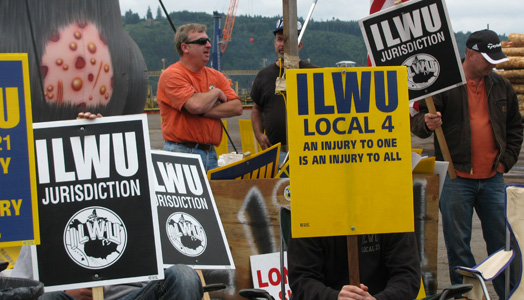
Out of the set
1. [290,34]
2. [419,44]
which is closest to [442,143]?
[419,44]

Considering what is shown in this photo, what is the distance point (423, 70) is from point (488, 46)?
494 millimetres

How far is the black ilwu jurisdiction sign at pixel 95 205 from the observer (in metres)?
2.92

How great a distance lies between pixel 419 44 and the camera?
4.30 m

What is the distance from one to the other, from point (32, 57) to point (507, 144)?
10.5 ft

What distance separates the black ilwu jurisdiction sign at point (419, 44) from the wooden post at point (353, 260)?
69.8 inches

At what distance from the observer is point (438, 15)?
4.22 m

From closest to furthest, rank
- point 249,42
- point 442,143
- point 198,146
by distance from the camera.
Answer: point 442,143 < point 198,146 < point 249,42

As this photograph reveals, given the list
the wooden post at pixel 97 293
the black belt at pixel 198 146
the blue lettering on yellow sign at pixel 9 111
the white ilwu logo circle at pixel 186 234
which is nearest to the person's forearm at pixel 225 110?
the black belt at pixel 198 146

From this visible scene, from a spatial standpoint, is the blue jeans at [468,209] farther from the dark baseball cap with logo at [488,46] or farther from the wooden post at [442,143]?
the dark baseball cap with logo at [488,46]

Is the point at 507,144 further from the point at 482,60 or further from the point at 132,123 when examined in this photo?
the point at 132,123

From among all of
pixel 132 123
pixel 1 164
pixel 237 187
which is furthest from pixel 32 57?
pixel 1 164

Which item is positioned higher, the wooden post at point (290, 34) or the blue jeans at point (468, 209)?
the wooden post at point (290, 34)

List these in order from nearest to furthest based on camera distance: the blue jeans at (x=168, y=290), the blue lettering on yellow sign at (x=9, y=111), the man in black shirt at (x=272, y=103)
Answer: the blue lettering on yellow sign at (x=9, y=111) < the blue jeans at (x=168, y=290) < the man in black shirt at (x=272, y=103)

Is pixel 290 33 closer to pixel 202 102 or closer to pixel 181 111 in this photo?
pixel 202 102
